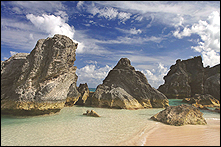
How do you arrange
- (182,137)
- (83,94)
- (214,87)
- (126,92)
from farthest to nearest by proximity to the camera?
1. (214,87)
2. (83,94)
3. (126,92)
4. (182,137)

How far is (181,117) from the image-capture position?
1226cm

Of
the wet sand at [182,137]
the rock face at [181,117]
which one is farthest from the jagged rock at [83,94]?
the wet sand at [182,137]

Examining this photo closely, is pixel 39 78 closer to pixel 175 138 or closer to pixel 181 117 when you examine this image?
pixel 175 138

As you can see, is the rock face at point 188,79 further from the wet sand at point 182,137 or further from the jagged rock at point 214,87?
the wet sand at point 182,137

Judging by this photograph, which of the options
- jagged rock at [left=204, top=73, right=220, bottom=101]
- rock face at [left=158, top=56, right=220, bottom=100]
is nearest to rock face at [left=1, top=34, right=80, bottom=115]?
jagged rock at [left=204, top=73, right=220, bottom=101]

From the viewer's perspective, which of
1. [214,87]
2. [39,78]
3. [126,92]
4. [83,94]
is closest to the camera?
[39,78]

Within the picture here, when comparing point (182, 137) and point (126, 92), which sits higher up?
point (126, 92)

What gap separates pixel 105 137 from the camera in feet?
27.2

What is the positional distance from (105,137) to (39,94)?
8320 millimetres

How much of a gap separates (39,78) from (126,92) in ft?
43.7

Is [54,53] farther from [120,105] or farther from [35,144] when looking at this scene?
[120,105]

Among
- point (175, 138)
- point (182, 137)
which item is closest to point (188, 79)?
point (182, 137)

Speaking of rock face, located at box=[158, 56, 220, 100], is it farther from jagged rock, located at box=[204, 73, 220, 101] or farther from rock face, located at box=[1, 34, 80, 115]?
rock face, located at box=[1, 34, 80, 115]

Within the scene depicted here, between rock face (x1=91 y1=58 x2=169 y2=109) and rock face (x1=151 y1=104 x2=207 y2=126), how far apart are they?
24.1ft
